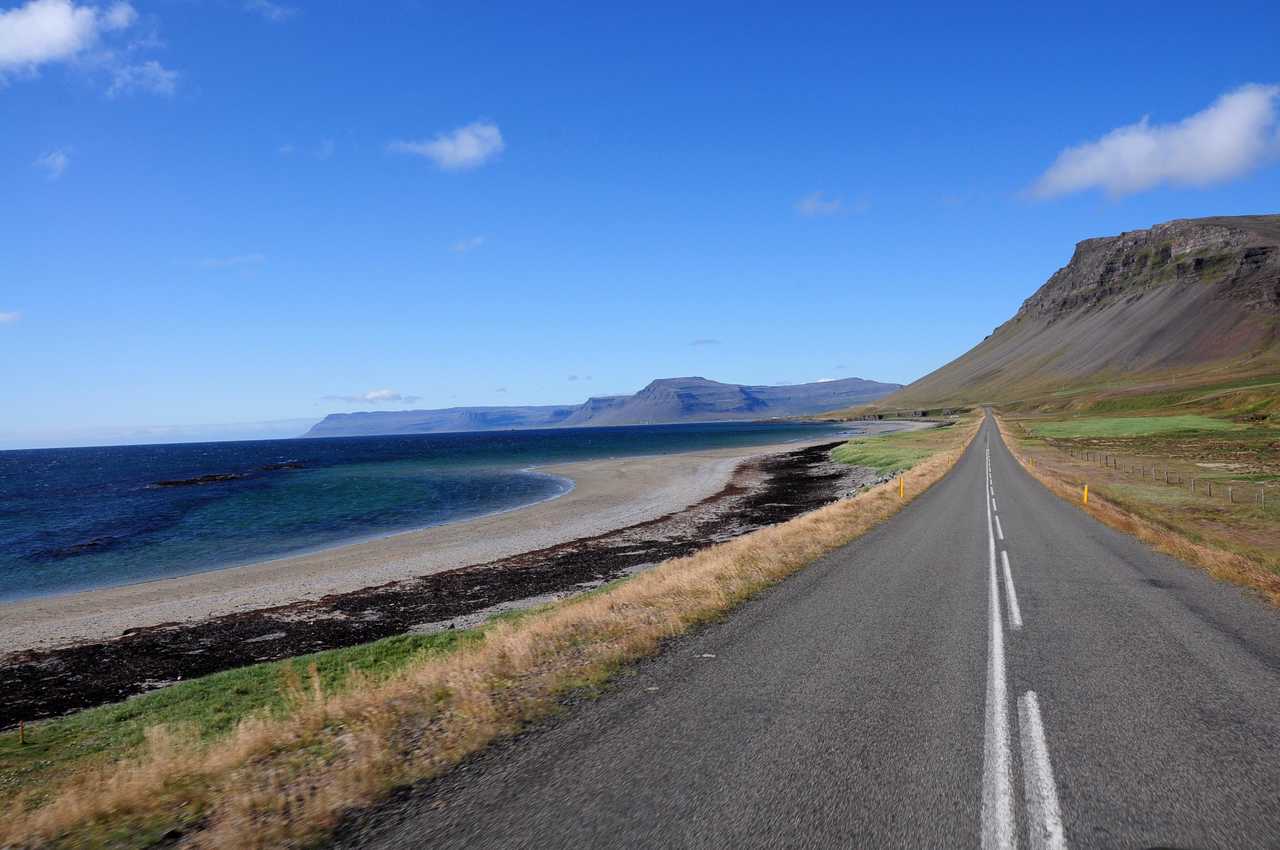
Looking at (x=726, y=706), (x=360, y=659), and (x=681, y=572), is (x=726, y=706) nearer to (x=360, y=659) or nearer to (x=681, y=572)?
(x=681, y=572)

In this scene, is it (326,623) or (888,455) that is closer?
(326,623)

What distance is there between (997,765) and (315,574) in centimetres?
2852

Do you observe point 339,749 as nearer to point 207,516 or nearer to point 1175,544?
point 1175,544

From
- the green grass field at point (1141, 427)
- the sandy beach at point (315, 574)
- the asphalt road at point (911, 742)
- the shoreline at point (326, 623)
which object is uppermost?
the asphalt road at point (911, 742)

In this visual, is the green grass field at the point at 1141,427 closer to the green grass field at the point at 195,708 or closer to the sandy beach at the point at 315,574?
the sandy beach at the point at 315,574

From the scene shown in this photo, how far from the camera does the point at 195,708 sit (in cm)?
1234

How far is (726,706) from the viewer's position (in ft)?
23.4

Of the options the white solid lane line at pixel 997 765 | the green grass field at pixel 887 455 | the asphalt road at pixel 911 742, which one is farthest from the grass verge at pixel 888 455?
the white solid lane line at pixel 997 765

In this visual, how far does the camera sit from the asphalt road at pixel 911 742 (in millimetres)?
4816

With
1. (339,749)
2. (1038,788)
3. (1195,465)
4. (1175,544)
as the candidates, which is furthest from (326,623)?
(1195,465)

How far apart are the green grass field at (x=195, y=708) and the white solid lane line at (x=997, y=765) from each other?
7826mm

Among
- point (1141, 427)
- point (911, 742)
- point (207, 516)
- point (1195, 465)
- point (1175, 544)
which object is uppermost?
point (911, 742)

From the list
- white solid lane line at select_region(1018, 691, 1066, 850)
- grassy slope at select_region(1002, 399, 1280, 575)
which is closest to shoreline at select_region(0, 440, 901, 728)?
white solid lane line at select_region(1018, 691, 1066, 850)

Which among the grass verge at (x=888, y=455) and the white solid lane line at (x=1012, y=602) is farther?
the grass verge at (x=888, y=455)
